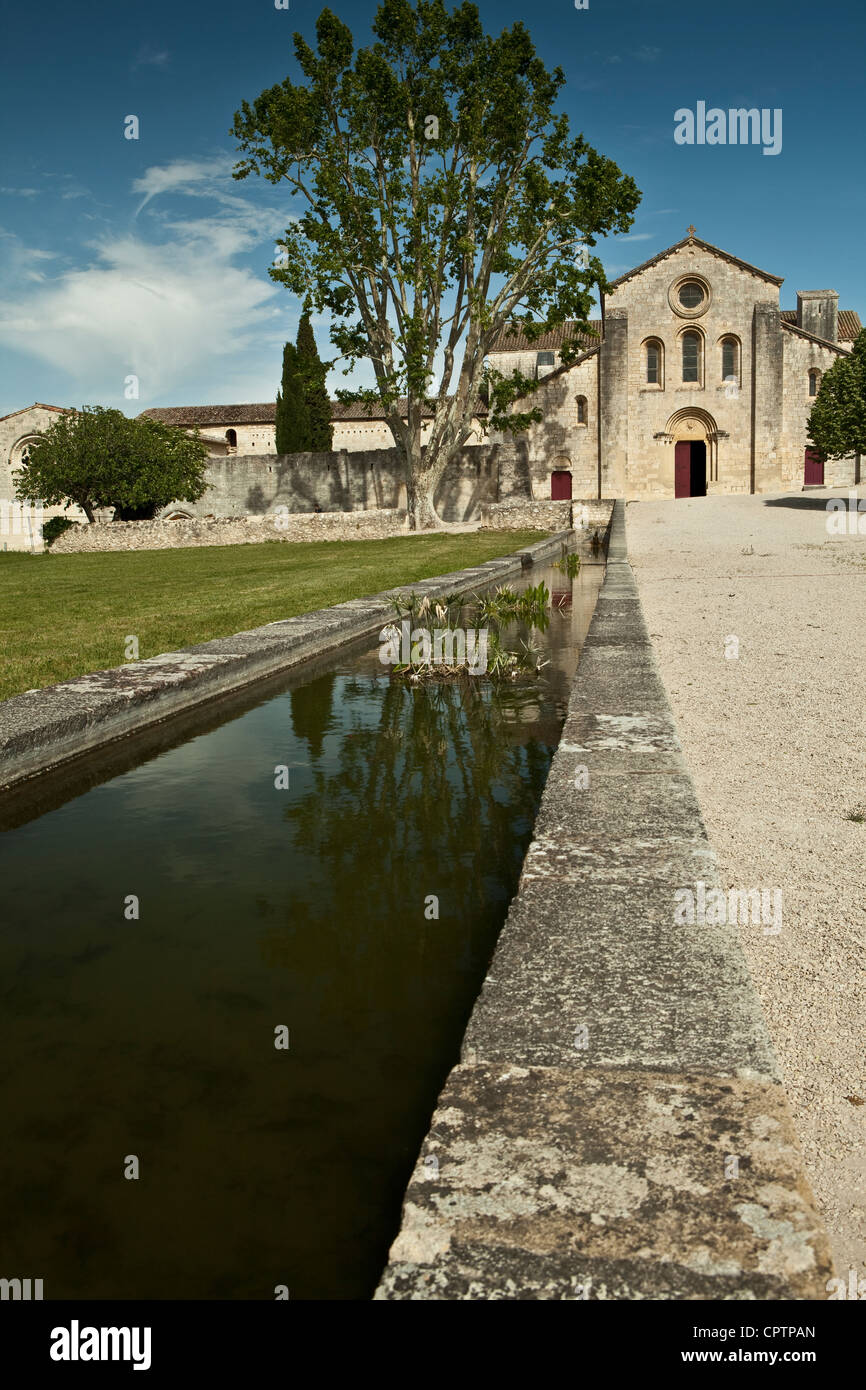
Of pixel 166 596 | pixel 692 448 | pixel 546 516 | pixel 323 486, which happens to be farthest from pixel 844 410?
pixel 166 596

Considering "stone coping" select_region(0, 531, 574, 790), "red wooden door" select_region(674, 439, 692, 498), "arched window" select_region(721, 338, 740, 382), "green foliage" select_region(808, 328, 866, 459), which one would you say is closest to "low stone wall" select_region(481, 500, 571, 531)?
"green foliage" select_region(808, 328, 866, 459)

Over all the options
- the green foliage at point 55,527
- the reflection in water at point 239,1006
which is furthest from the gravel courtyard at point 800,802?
the green foliage at point 55,527

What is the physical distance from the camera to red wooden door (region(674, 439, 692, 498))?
40750mm

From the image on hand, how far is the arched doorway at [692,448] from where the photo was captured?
40.3 metres

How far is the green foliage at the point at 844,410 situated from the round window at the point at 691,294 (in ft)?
40.6

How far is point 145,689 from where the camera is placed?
17.6 feet

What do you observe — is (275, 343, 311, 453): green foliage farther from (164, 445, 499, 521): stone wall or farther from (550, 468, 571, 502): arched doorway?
(550, 468, 571, 502): arched doorway

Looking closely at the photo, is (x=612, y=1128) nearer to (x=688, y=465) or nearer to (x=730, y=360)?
(x=688, y=465)

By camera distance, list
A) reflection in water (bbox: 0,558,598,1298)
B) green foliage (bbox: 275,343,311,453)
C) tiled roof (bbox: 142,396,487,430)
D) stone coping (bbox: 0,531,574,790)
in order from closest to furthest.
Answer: reflection in water (bbox: 0,558,598,1298) → stone coping (bbox: 0,531,574,790) → green foliage (bbox: 275,343,311,453) → tiled roof (bbox: 142,396,487,430)

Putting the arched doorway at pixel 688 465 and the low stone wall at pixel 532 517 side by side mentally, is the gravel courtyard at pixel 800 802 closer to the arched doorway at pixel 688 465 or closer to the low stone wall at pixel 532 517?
the low stone wall at pixel 532 517

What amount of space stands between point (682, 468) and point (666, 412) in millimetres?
2470

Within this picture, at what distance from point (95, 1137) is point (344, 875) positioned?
136cm

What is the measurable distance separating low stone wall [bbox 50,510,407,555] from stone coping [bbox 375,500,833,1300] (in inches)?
1080
